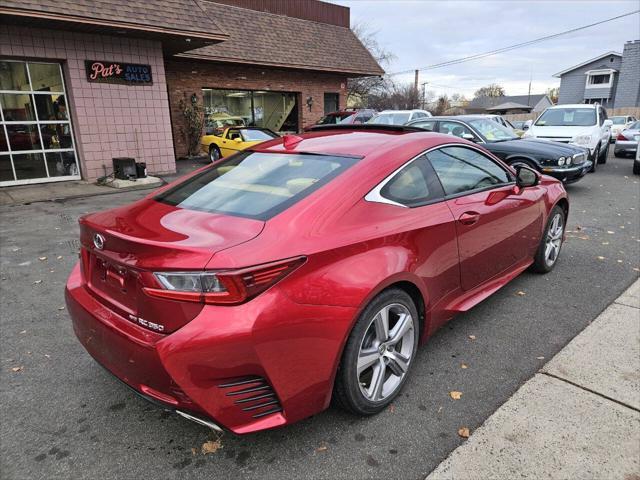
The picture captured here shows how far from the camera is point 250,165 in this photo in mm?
A: 3057

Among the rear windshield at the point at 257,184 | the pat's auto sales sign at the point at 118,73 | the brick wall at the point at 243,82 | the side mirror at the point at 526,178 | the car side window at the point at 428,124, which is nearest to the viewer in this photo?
the rear windshield at the point at 257,184

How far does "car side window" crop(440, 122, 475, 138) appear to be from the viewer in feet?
30.7

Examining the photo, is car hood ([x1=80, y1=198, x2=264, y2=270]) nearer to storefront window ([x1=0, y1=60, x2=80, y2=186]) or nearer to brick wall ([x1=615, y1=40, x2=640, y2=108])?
storefront window ([x1=0, y1=60, x2=80, y2=186])

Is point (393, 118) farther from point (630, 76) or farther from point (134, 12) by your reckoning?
point (630, 76)

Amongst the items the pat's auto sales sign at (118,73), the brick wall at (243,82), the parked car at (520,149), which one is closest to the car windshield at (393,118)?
the parked car at (520,149)

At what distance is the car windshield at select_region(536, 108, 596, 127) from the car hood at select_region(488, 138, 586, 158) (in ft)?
11.9

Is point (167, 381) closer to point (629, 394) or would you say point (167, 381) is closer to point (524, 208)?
point (629, 394)

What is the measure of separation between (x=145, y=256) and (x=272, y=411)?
93cm

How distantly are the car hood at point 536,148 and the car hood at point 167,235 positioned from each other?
25.4ft

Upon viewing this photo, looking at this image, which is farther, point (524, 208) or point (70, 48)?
point (70, 48)

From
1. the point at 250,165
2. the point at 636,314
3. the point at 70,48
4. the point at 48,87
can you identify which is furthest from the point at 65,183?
the point at 636,314

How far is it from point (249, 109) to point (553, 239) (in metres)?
17.1

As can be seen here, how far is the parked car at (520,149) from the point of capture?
8344mm

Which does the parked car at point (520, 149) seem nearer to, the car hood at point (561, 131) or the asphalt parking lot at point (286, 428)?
the car hood at point (561, 131)
